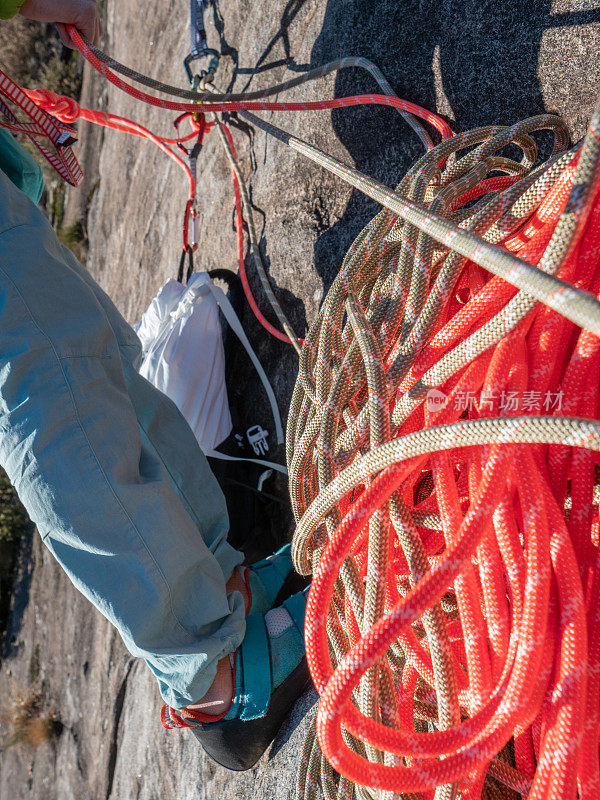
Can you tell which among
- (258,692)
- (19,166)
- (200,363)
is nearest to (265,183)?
(200,363)

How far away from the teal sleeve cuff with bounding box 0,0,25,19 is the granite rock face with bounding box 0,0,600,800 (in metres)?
0.66

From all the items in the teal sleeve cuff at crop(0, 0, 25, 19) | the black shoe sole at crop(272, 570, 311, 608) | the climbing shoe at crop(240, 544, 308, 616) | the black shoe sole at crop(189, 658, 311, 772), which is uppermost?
the teal sleeve cuff at crop(0, 0, 25, 19)

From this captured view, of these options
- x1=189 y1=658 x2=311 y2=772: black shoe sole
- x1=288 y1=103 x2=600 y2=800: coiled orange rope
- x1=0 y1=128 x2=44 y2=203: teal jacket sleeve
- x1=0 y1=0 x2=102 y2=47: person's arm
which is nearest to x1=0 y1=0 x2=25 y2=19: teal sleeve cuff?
x1=0 y1=0 x2=102 y2=47: person's arm

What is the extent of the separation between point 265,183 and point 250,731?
1326 millimetres

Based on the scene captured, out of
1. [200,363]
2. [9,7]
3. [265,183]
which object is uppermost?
[9,7]

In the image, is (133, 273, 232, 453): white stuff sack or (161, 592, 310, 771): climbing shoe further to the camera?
(133, 273, 232, 453): white stuff sack

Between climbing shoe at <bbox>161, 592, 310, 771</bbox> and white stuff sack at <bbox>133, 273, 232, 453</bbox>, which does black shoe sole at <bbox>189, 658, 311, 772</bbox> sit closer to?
climbing shoe at <bbox>161, 592, 310, 771</bbox>

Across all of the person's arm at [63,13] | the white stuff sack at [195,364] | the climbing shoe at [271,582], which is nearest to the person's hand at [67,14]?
the person's arm at [63,13]

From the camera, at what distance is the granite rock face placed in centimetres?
108

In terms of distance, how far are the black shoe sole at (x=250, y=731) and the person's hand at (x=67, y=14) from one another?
1.43 metres

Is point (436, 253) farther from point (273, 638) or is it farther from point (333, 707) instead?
point (273, 638)

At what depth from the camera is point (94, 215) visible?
3.23m

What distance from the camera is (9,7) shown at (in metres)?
1.19

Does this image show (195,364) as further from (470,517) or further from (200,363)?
(470,517)
